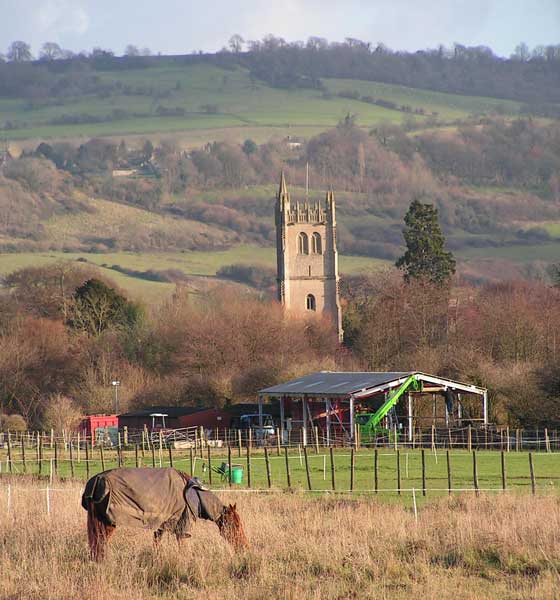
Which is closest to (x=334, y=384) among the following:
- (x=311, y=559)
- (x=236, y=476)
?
(x=236, y=476)

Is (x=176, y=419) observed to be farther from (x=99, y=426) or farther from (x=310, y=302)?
(x=310, y=302)

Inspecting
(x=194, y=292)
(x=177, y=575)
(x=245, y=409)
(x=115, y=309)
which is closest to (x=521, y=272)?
(x=194, y=292)

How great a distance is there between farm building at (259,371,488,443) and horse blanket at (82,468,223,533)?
32161mm

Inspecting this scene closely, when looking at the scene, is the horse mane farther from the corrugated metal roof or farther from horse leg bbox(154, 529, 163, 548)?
the corrugated metal roof

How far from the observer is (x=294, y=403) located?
212 ft

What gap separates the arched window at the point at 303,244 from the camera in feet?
447

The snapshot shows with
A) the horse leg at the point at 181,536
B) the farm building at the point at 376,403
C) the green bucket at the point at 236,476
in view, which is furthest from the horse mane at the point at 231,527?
the farm building at the point at 376,403

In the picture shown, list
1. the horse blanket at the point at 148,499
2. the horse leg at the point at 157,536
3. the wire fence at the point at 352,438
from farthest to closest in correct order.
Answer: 1. the wire fence at the point at 352,438
2. the horse leg at the point at 157,536
3. the horse blanket at the point at 148,499

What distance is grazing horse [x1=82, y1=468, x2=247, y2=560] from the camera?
20031mm

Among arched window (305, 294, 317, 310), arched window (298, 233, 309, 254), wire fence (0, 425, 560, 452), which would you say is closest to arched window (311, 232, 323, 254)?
arched window (298, 233, 309, 254)

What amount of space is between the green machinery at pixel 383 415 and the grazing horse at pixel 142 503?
111 ft

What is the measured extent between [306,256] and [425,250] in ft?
92.4

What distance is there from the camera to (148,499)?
66.1 feet

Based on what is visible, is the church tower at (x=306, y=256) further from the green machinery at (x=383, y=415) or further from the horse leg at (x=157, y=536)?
the horse leg at (x=157, y=536)
